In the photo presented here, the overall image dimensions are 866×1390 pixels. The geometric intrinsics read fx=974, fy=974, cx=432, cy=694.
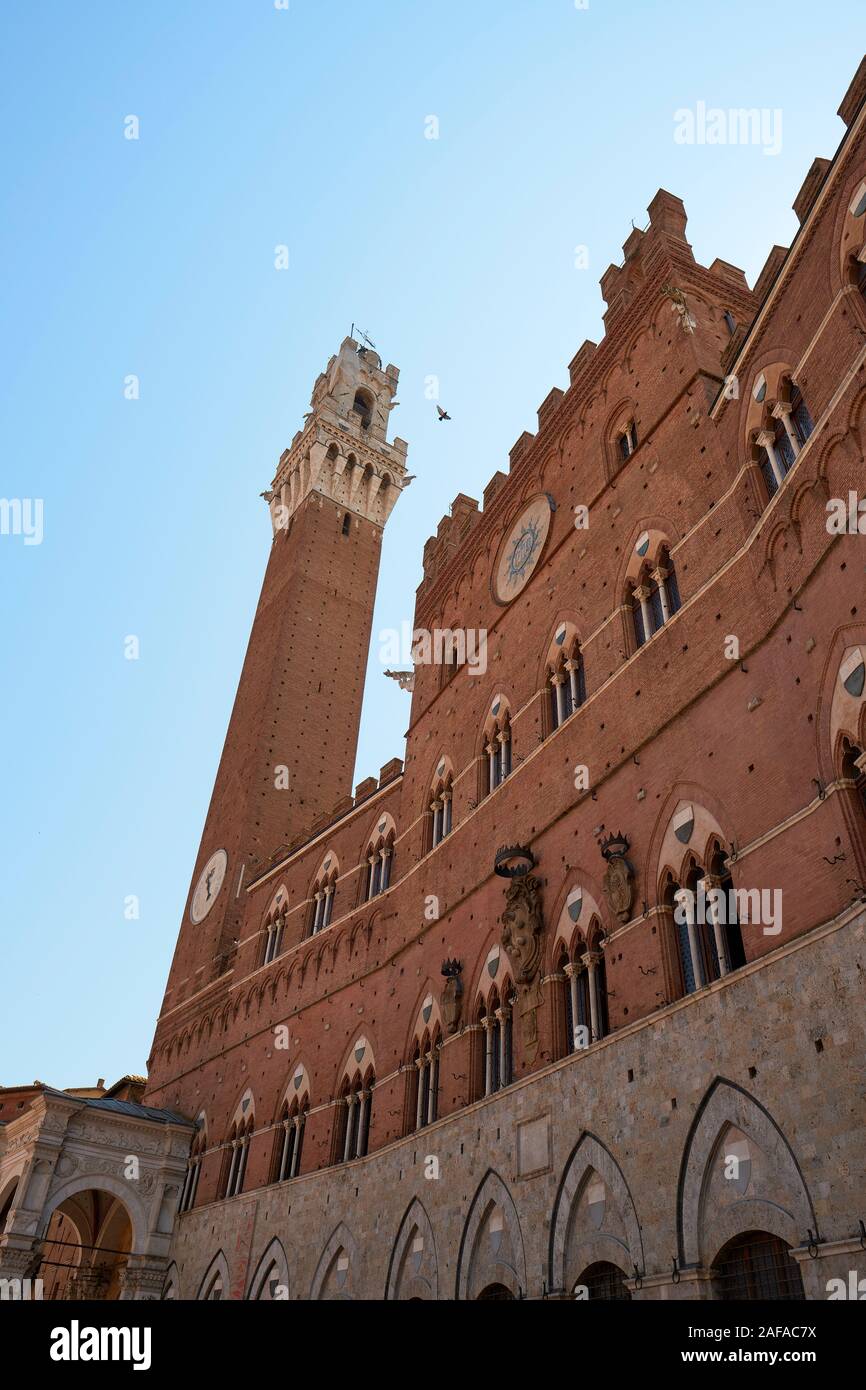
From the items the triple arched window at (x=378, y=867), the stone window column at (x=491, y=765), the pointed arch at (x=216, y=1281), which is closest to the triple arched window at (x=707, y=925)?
the stone window column at (x=491, y=765)

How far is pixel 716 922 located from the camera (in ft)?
32.5

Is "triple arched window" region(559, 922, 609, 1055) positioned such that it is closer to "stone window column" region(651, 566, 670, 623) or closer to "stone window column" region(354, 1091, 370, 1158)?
"stone window column" region(651, 566, 670, 623)

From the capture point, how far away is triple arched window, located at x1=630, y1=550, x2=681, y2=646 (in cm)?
1270

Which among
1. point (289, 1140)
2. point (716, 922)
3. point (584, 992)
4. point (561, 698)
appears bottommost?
point (716, 922)

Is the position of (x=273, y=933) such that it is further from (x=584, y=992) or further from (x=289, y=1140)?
→ (x=584, y=992)

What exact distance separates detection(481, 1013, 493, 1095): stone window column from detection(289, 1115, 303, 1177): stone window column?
254 inches

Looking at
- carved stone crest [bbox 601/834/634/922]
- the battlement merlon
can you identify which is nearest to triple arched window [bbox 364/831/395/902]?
carved stone crest [bbox 601/834/634/922]

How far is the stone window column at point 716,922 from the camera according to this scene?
31.8 feet

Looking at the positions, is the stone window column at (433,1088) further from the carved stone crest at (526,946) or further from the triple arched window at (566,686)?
the triple arched window at (566,686)

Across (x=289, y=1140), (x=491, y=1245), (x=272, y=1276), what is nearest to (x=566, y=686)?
(x=491, y=1245)

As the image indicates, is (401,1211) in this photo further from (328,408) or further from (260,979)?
(328,408)

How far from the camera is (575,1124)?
36.2 ft

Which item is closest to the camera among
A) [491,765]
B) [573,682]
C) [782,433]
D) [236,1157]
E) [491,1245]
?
[782,433]

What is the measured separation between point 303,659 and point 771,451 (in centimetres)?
2324
